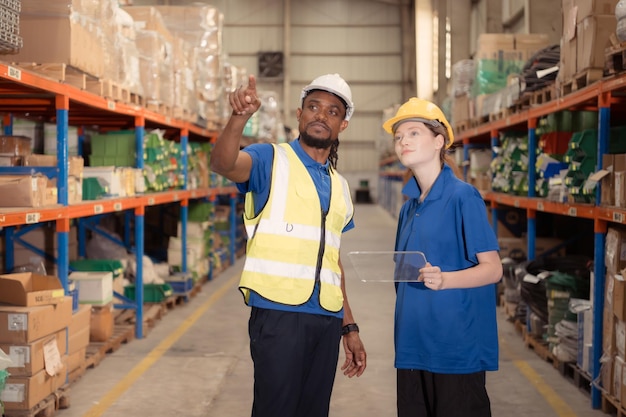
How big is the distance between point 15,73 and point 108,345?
310 centimetres

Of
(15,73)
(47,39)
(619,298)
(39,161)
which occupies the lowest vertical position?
(619,298)

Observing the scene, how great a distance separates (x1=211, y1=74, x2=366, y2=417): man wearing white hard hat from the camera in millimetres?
2859

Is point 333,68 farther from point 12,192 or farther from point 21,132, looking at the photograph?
point 12,192

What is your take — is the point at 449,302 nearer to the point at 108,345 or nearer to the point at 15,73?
the point at 15,73

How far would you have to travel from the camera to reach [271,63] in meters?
31.7

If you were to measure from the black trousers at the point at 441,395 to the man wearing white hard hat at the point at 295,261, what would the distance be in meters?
0.33

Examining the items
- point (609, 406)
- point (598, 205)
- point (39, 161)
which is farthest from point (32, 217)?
point (609, 406)

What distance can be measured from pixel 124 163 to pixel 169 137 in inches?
127

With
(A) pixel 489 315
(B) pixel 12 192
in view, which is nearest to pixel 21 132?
(B) pixel 12 192

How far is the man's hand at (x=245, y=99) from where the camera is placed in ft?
8.30

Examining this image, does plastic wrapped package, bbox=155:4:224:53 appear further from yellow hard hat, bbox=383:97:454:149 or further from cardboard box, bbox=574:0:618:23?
yellow hard hat, bbox=383:97:454:149

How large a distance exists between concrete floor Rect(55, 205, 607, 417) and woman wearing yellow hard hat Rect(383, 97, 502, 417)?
7.21ft

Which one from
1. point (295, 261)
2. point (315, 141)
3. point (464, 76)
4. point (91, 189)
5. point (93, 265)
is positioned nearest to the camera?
point (295, 261)

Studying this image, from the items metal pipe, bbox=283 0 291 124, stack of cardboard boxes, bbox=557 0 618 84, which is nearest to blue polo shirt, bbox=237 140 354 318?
stack of cardboard boxes, bbox=557 0 618 84
